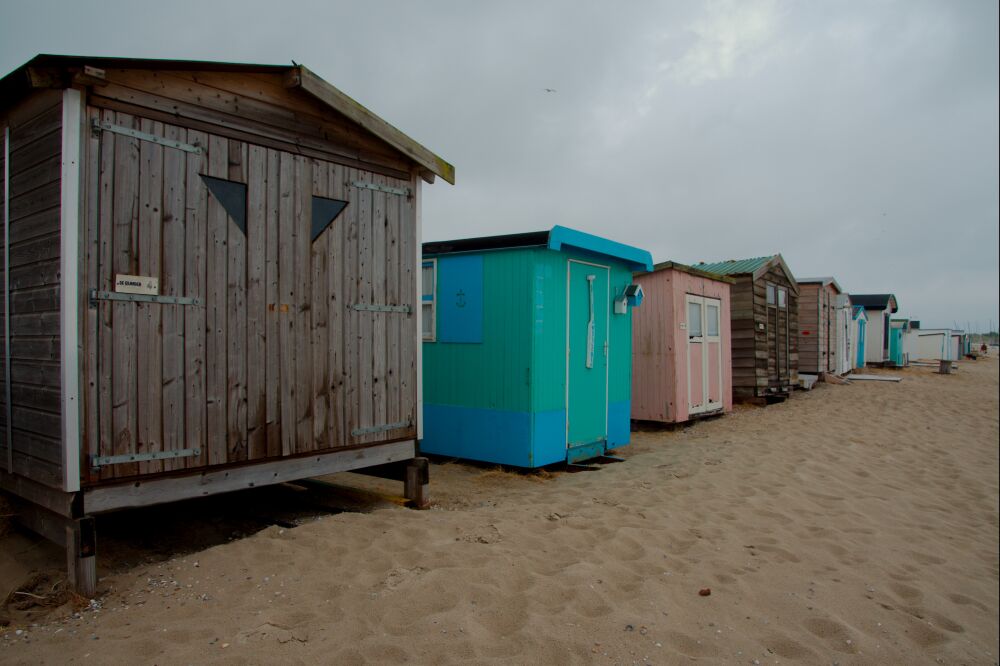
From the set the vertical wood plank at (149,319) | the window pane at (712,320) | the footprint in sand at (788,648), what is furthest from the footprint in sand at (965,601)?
the window pane at (712,320)

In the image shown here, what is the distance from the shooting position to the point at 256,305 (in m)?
4.18

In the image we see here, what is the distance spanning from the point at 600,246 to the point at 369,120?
11.3 ft

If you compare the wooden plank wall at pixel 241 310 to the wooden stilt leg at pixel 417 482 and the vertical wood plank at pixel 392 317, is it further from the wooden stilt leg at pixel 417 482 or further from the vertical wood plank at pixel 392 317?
the wooden stilt leg at pixel 417 482

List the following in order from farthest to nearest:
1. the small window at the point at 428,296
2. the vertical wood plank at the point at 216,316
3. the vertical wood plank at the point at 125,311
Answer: the small window at the point at 428,296 → the vertical wood plank at the point at 216,316 → the vertical wood plank at the point at 125,311

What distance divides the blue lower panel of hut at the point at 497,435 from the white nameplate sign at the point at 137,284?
4040 mm

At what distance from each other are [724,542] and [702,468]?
8.40 ft

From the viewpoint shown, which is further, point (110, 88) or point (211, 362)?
point (211, 362)

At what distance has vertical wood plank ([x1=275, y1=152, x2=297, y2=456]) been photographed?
4336 millimetres

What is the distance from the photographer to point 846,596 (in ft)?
11.8

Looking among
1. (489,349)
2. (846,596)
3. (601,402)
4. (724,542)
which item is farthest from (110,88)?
(601,402)

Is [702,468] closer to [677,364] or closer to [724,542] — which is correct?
[724,542]

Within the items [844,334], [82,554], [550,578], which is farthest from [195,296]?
[844,334]

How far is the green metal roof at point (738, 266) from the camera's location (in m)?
13.4

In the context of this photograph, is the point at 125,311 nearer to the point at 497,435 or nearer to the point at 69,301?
the point at 69,301
